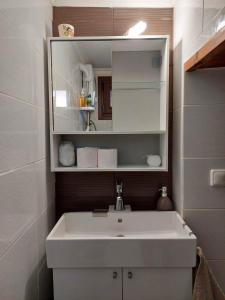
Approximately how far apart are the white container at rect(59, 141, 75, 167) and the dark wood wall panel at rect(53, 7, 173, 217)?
131 millimetres

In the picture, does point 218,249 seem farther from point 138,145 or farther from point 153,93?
point 153,93

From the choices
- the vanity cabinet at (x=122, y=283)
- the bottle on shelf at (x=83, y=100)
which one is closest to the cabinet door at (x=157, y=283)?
the vanity cabinet at (x=122, y=283)

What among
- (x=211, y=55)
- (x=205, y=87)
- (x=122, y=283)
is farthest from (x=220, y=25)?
(x=122, y=283)

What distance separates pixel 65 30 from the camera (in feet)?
4.66

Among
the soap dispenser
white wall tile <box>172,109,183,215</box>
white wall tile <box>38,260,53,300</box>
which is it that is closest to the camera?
white wall tile <box>38,260,53,300</box>

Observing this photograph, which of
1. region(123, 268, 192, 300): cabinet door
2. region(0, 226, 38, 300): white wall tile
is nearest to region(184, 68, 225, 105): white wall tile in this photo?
region(123, 268, 192, 300): cabinet door

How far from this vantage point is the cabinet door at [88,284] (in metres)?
1.12

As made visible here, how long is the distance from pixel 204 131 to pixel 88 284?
3.10ft

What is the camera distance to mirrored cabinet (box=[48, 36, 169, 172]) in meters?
1.42

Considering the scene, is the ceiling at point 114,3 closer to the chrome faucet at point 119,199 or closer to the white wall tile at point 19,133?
the white wall tile at point 19,133

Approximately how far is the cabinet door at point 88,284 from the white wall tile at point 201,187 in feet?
1.76

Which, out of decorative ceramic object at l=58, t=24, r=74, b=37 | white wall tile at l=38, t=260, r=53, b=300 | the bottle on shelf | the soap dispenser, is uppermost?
decorative ceramic object at l=58, t=24, r=74, b=37

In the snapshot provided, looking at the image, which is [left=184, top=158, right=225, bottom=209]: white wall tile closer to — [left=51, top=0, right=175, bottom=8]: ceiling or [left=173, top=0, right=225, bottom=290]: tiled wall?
[left=173, top=0, right=225, bottom=290]: tiled wall

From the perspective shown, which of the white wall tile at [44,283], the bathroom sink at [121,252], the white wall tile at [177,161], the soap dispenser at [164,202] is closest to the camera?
the bathroom sink at [121,252]
